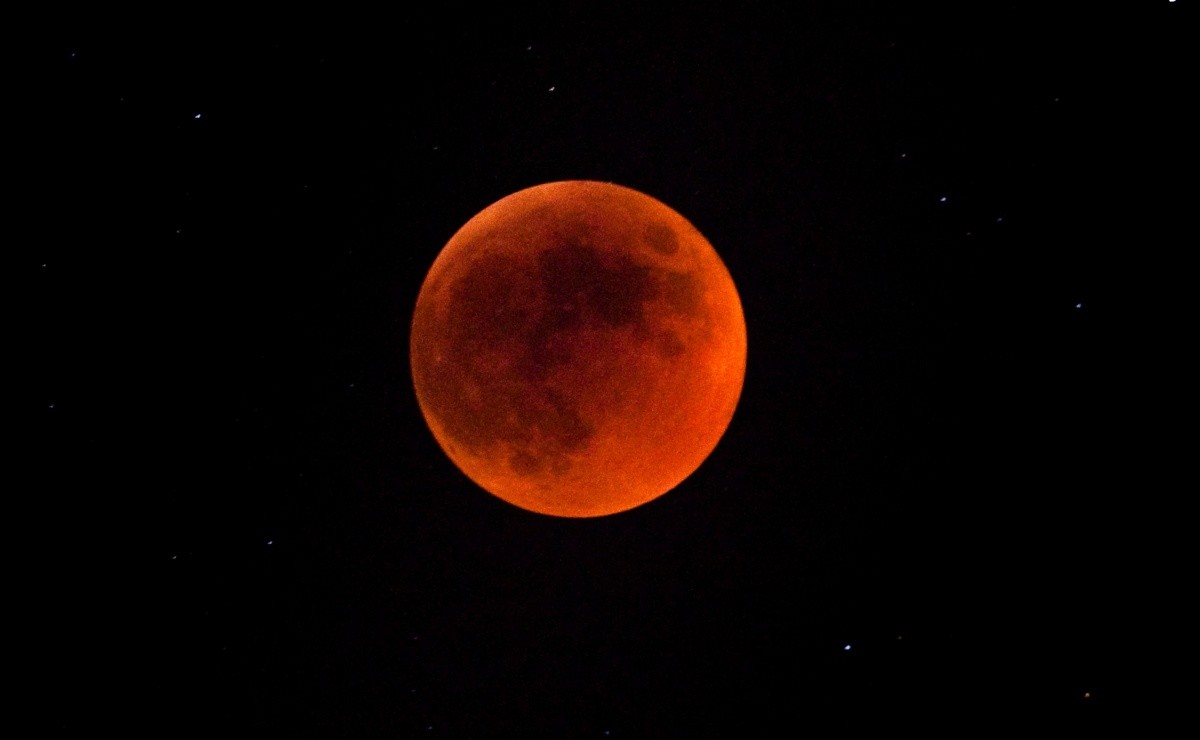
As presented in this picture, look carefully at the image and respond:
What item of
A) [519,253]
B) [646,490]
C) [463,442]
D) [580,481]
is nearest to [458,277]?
[519,253]

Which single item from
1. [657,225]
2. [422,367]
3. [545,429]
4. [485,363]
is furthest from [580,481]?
[657,225]

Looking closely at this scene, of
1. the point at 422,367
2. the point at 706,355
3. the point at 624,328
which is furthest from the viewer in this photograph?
the point at 422,367

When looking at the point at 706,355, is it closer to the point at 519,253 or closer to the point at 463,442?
the point at 519,253

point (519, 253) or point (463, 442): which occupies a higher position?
point (519, 253)

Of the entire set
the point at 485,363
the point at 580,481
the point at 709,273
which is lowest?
the point at 580,481

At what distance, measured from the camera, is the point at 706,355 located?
439 centimetres

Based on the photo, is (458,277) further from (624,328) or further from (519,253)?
(624,328)

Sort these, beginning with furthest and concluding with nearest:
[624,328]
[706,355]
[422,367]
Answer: [422,367], [706,355], [624,328]

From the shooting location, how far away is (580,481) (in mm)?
4473

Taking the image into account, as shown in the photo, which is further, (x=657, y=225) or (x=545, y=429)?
(x=657, y=225)

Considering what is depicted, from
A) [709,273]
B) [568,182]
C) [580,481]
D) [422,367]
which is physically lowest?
[580,481]

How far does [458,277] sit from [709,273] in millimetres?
1423

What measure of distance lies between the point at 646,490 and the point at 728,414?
0.67 m

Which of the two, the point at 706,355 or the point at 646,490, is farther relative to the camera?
the point at 646,490
